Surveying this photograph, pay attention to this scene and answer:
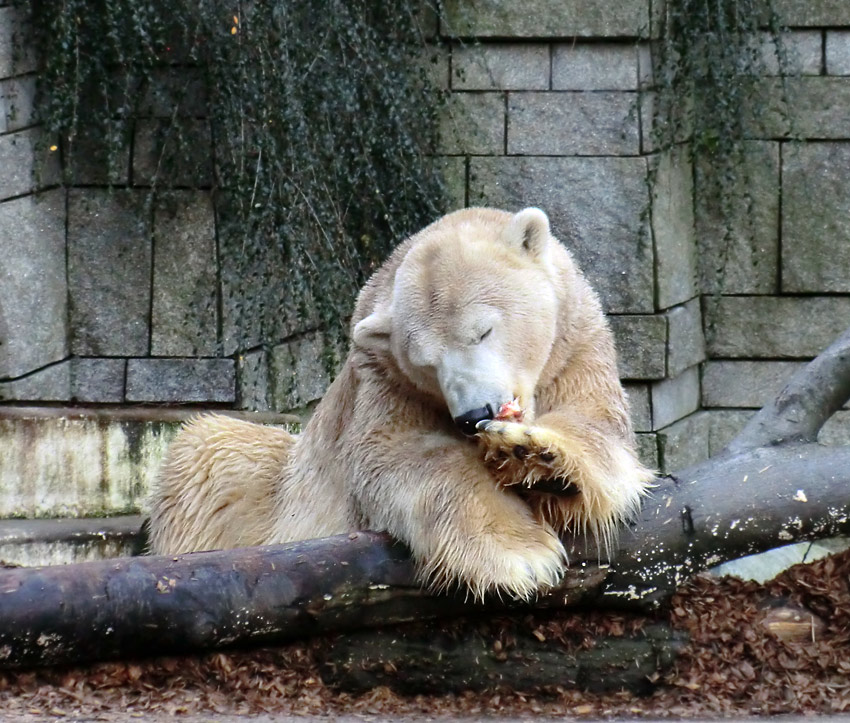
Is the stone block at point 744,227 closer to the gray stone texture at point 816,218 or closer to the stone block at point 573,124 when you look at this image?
the gray stone texture at point 816,218

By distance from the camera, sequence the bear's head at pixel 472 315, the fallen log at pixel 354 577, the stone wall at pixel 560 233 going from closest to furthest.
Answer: the fallen log at pixel 354 577 → the bear's head at pixel 472 315 → the stone wall at pixel 560 233

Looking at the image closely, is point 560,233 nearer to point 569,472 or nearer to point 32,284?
point 32,284

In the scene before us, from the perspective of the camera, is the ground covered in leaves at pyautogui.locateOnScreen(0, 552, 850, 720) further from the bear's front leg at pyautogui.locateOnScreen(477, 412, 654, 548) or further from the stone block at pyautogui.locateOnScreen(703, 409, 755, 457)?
the stone block at pyautogui.locateOnScreen(703, 409, 755, 457)

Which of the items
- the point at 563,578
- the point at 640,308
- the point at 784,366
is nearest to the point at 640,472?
the point at 563,578

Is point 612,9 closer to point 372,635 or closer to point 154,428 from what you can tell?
point 154,428

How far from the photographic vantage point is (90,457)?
5.04 meters

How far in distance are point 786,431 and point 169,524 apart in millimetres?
2127

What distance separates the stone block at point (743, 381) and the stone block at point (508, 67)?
5.28ft

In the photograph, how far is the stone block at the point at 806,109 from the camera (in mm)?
5695

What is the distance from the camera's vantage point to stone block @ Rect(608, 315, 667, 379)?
5594 mm

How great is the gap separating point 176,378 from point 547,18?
2.29m

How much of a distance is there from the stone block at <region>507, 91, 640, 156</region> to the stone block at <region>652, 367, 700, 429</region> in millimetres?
1091

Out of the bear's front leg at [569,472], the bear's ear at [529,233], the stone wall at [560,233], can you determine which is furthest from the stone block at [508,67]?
the bear's front leg at [569,472]

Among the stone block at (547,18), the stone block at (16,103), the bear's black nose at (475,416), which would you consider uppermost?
the stone block at (547,18)
